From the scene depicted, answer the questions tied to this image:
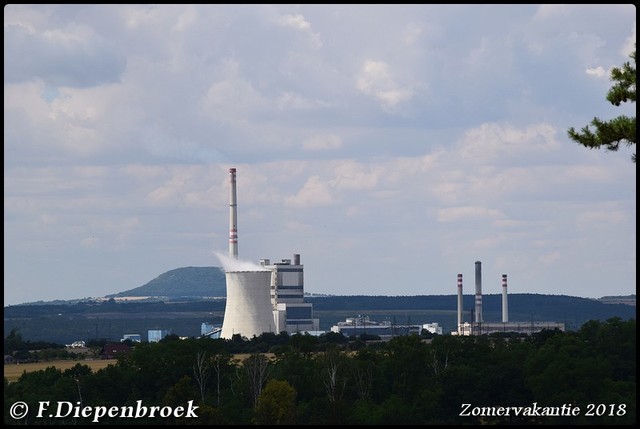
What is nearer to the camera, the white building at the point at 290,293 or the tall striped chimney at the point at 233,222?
the tall striped chimney at the point at 233,222

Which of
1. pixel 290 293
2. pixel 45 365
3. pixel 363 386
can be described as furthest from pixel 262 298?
pixel 363 386

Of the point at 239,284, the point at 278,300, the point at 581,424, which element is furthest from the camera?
the point at 278,300

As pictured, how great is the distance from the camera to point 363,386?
2869 inches

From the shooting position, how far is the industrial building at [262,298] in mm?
131250

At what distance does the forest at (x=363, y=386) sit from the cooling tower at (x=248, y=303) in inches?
1682

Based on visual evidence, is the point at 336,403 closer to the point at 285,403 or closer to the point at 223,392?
the point at 285,403

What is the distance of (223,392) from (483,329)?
11819 centimetres

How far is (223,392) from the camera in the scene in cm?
Result: 7350

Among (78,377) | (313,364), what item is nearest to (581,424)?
(313,364)
